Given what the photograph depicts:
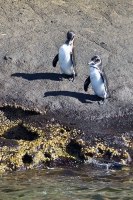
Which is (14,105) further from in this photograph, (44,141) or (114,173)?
(114,173)

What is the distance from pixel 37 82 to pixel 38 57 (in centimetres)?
107

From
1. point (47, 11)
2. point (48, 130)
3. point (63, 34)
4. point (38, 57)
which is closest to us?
point (48, 130)

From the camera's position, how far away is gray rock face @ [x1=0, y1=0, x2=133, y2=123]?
35.7 feet

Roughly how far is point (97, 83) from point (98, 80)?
78 millimetres

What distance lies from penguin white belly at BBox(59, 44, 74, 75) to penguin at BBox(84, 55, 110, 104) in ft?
1.55

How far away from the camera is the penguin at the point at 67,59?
463 inches

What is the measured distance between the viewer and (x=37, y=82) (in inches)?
452

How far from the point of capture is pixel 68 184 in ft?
27.6

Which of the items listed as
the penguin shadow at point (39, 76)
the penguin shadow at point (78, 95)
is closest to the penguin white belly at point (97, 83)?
the penguin shadow at point (78, 95)

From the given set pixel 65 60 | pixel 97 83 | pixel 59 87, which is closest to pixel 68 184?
pixel 97 83

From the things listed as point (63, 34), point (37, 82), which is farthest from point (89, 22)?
point (37, 82)

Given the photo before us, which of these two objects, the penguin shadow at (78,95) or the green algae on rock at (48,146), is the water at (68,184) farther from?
the penguin shadow at (78,95)

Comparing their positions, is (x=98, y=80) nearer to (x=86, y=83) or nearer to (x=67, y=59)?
(x=86, y=83)

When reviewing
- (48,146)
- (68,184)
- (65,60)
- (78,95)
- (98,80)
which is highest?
(65,60)
